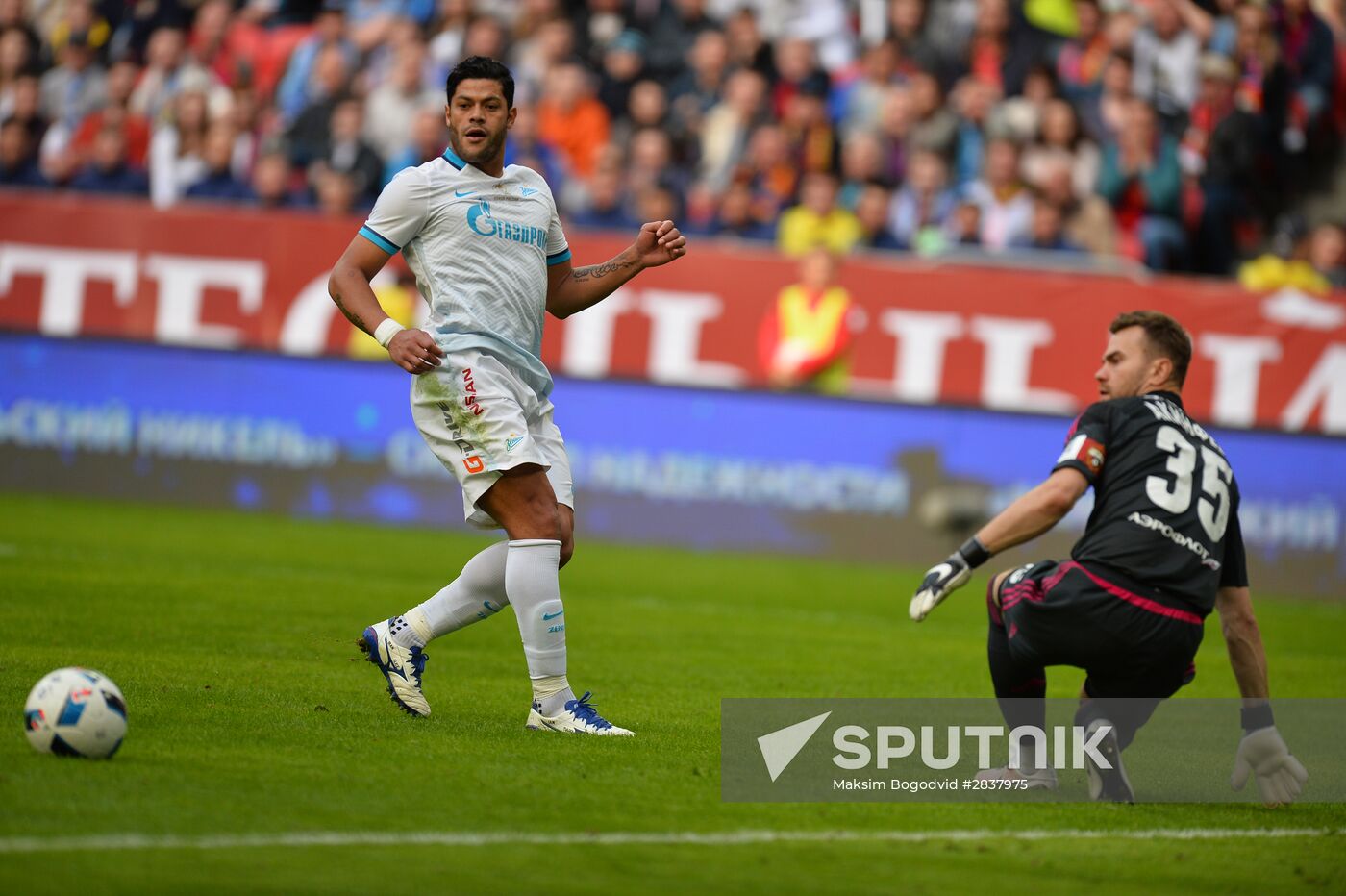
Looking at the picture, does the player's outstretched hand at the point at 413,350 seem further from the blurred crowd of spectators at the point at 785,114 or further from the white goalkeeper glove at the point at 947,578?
the blurred crowd of spectators at the point at 785,114

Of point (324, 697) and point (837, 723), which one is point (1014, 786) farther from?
point (324, 697)

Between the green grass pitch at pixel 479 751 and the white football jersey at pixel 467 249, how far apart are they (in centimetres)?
150

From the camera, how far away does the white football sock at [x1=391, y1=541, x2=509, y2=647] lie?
23.2 ft

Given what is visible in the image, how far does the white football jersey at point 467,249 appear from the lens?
22.6 ft

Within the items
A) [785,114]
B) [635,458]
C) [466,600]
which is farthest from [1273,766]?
[785,114]

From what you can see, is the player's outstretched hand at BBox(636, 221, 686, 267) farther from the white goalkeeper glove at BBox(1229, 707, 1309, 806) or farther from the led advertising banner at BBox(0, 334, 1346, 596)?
the led advertising banner at BBox(0, 334, 1346, 596)

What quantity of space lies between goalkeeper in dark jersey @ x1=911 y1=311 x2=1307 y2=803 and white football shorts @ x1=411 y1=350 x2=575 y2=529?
1.88 meters

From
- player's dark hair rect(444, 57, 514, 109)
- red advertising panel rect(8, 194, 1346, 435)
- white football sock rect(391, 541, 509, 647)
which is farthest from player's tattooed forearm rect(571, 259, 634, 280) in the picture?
red advertising panel rect(8, 194, 1346, 435)

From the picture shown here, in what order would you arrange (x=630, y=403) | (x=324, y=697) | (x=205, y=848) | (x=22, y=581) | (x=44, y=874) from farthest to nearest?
(x=630, y=403), (x=22, y=581), (x=324, y=697), (x=205, y=848), (x=44, y=874)

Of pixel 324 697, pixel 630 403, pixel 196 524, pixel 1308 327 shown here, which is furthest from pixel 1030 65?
pixel 324 697

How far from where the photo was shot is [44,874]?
14.2 feet

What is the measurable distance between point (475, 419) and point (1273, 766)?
3104 mm

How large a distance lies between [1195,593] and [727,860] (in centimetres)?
199

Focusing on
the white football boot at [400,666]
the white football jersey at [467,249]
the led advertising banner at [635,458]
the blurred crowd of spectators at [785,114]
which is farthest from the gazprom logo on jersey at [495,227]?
the blurred crowd of spectators at [785,114]
